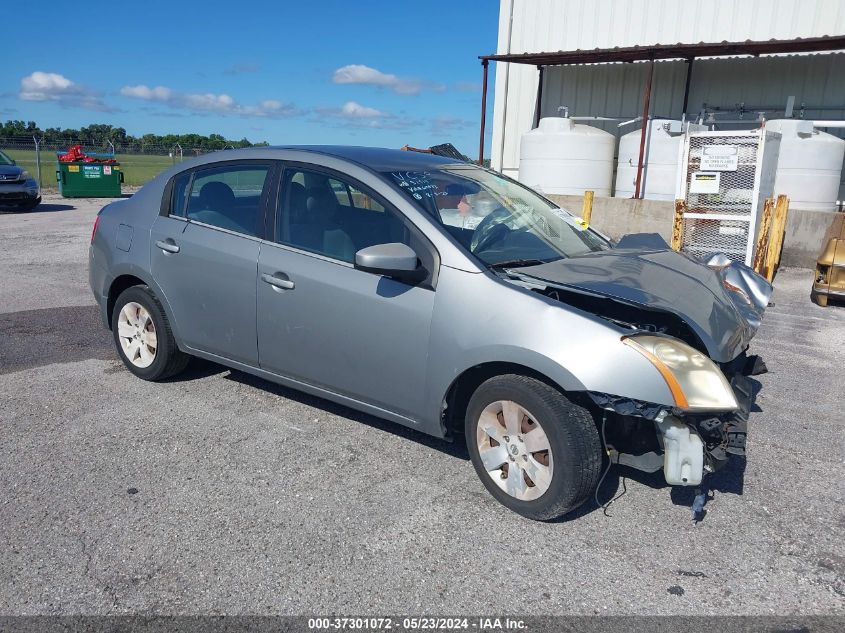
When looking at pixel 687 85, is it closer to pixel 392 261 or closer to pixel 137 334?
pixel 137 334

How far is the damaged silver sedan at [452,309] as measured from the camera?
3213 millimetres

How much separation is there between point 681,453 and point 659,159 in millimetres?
11159

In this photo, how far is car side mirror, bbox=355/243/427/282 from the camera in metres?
3.56

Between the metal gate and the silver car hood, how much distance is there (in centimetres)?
574

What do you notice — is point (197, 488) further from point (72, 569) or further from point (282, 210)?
point (282, 210)

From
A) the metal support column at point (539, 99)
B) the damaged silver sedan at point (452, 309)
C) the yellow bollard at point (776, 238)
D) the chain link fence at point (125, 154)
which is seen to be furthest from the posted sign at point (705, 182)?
the chain link fence at point (125, 154)

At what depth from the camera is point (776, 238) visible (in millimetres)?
10328

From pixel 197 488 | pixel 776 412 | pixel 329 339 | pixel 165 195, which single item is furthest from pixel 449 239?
pixel 776 412

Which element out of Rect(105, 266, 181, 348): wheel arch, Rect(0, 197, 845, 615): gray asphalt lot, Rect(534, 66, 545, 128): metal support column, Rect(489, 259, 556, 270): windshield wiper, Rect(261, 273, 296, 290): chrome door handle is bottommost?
Rect(0, 197, 845, 615): gray asphalt lot

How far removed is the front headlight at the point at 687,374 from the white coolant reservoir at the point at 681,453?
140mm

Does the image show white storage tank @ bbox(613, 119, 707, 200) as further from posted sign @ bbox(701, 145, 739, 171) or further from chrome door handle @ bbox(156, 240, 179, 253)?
chrome door handle @ bbox(156, 240, 179, 253)

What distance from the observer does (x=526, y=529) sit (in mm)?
3373

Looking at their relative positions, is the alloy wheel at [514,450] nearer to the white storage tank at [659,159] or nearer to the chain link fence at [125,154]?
the white storage tank at [659,159]

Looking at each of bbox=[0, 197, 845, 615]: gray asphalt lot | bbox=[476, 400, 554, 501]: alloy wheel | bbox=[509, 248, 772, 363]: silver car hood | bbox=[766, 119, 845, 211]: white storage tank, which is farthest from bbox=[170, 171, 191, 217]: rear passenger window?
bbox=[766, 119, 845, 211]: white storage tank
